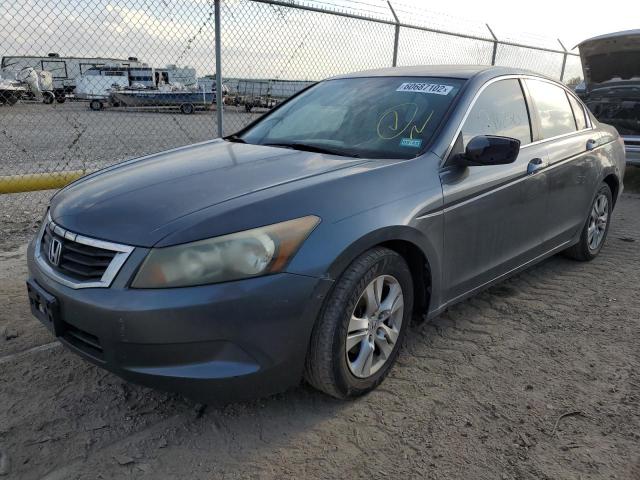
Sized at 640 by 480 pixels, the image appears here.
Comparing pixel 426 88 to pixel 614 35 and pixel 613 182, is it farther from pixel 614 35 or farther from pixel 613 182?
pixel 614 35

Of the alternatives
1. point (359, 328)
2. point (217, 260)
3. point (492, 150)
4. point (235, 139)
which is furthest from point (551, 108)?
point (217, 260)

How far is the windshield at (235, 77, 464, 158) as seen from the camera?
3.03 meters

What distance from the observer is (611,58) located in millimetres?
7664

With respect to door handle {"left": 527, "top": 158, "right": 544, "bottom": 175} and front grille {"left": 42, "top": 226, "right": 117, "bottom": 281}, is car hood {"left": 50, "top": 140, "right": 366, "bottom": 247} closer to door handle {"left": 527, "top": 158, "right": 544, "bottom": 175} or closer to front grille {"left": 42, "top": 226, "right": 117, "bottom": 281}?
front grille {"left": 42, "top": 226, "right": 117, "bottom": 281}

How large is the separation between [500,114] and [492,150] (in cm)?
70

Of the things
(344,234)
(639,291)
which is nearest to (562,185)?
(639,291)

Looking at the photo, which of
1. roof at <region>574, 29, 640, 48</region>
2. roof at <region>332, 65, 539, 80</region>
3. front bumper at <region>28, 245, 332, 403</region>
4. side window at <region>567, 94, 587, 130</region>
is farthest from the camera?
roof at <region>574, 29, 640, 48</region>

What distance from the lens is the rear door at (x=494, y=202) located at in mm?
2938

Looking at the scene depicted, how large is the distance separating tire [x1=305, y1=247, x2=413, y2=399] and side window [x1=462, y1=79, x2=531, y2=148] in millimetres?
955

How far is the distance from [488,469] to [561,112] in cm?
297

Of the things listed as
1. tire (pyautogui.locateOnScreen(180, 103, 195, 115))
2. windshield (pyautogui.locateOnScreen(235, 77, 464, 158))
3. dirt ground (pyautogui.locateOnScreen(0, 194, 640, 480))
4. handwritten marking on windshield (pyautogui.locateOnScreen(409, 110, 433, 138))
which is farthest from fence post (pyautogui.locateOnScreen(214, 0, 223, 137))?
tire (pyautogui.locateOnScreen(180, 103, 195, 115))

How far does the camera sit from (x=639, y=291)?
4.13 metres

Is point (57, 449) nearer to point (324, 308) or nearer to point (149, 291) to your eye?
point (149, 291)

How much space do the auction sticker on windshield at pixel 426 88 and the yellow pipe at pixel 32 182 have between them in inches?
135
